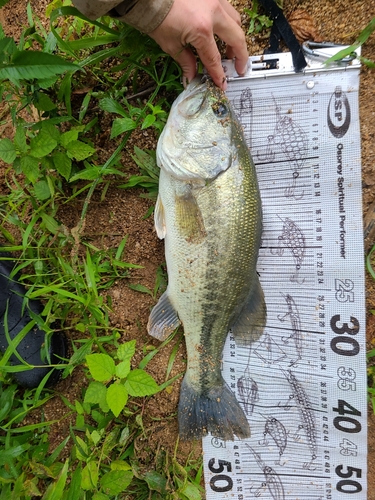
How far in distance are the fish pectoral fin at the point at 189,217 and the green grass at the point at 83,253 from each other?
328 mm

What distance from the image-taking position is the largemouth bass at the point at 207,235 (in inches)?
70.0

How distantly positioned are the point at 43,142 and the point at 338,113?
158cm

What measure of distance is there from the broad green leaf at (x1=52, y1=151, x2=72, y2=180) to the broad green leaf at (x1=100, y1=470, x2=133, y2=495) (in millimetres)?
1577

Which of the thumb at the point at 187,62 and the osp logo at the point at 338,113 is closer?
the thumb at the point at 187,62

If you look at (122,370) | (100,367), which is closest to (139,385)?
(122,370)

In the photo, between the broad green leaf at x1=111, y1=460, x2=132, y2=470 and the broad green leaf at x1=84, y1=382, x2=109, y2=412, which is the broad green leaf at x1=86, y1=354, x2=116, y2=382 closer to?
the broad green leaf at x1=84, y1=382, x2=109, y2=412

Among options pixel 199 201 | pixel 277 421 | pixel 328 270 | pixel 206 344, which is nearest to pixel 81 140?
pixel 199 201

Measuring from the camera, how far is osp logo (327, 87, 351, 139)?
1974mm

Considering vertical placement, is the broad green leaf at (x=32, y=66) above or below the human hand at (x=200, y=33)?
below

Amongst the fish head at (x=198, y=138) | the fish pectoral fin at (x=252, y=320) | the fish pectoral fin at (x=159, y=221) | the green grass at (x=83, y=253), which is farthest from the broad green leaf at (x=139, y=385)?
the fish head at (x=198, y=138)

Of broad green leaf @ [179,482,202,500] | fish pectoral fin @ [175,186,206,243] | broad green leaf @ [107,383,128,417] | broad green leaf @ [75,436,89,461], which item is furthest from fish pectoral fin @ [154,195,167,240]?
broad green leaf @ [179,482,202,500]

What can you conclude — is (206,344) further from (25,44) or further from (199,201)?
(25,44)

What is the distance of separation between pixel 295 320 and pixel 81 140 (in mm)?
1614

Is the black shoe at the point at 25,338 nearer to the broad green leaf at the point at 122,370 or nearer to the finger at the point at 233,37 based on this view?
the broad green leaf at the point at 122,370
